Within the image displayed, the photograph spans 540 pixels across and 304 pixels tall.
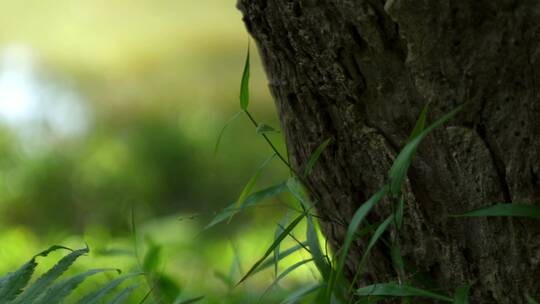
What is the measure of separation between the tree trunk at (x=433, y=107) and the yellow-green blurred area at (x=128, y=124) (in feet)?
6.54

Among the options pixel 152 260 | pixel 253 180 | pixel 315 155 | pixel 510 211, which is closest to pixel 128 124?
pixel 152 260

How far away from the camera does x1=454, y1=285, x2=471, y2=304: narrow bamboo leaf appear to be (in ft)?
3.36

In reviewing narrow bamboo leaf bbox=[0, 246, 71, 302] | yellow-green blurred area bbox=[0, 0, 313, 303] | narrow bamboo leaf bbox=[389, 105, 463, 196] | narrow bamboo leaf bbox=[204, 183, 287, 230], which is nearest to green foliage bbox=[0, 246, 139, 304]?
narrow bamboo leaf bbox=[0, 246, 71, 302]

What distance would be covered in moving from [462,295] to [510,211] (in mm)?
110

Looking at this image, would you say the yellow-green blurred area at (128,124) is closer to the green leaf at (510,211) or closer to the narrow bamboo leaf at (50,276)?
the narrow bamboo leaf at (50,276)

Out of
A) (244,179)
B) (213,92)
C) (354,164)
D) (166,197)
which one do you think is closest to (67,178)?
(166,197)

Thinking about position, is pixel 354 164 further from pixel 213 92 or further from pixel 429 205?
pixel 213 92

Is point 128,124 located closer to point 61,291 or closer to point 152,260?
point 152,260

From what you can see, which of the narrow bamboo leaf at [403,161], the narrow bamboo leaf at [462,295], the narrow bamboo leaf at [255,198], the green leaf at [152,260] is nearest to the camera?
the narrow bamboo leaf at [403,161]

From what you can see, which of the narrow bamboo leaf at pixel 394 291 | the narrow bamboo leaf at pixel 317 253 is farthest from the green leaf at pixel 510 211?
the narrow bamboo leaf at pixel 317 253

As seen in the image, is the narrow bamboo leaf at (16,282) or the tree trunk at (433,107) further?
the narrow bamboo leaf at (16,282)

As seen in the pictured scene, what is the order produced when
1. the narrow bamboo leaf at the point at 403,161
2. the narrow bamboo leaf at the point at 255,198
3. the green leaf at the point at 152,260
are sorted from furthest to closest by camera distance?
1. the green leaf at the point at 152,260
2. the narrow bamboo leaf at the point at 255,198
3. the narrow bamboo leaf at the point at 403,161

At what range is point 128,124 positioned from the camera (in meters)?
5.58

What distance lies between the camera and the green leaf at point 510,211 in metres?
0.99
